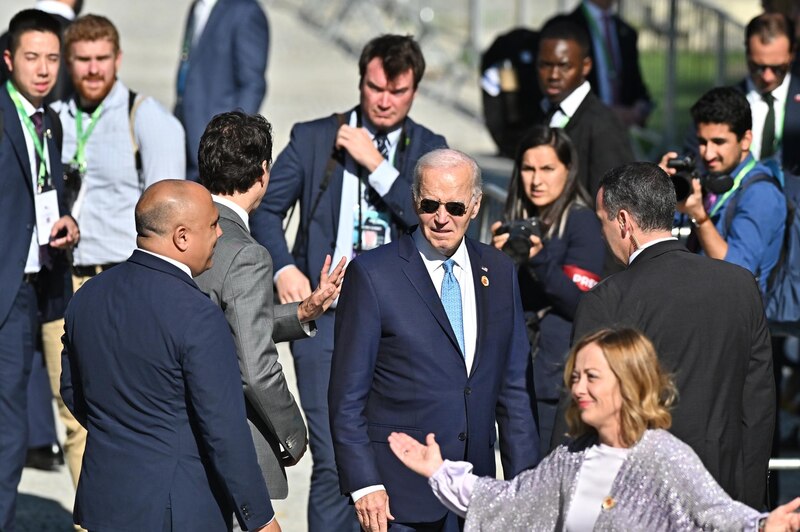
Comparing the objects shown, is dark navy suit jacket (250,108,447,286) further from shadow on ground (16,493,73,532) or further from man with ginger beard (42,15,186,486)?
shadow on ground (16,493,73,532)

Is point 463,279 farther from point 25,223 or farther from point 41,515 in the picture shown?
point 41,515

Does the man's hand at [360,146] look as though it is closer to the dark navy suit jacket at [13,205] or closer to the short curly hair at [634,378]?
the dark navy suit jacket at [13,205]

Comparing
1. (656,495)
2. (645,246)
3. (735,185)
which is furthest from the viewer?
(735,185)

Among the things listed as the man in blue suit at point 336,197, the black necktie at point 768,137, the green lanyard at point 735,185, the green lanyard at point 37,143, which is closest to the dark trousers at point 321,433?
the man in blue suit at point 336,197

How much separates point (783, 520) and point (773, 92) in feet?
13.5

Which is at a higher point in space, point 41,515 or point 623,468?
point 623,468

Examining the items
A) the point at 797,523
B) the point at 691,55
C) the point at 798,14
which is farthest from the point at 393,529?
the point at 691,55

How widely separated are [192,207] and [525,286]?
2061mm

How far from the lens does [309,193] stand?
630 centimetres

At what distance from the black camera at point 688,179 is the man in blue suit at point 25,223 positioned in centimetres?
264

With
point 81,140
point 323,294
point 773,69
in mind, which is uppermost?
point 773,69

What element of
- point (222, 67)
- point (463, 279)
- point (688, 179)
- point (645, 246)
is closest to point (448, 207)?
point (463, 279)

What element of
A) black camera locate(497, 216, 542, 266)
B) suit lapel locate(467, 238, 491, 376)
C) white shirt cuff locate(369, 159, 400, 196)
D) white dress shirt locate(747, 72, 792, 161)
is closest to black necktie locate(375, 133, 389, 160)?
white shirt cuff locate(369, 159, 400, 196)

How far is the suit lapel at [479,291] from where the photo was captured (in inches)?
194
